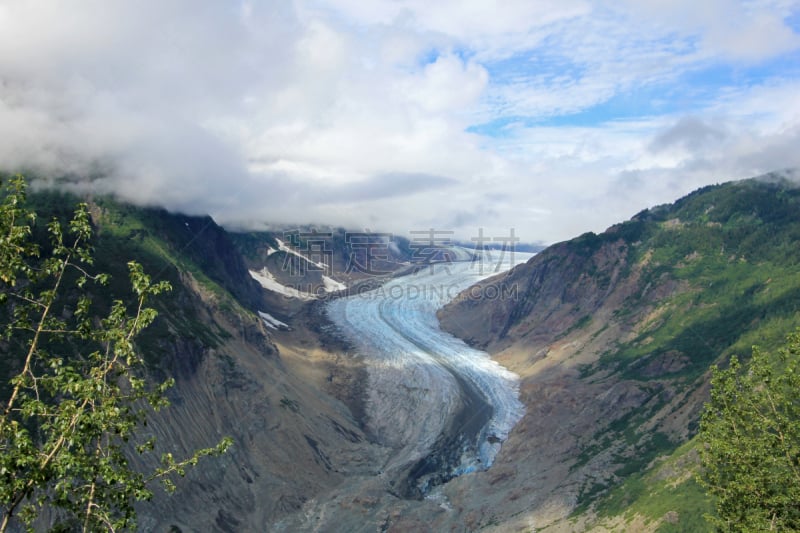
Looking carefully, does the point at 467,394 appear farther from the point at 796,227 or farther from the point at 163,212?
the point at 163,212

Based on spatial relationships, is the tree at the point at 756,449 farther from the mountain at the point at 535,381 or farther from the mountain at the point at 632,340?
the mountain at the point at 535,381

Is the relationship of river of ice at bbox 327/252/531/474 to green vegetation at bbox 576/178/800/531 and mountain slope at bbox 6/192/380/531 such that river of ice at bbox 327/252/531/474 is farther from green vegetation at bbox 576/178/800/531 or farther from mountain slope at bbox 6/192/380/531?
green vegetation at bbox 576/178/800/531

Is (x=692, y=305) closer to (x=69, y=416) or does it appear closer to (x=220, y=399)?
(x=220, y=399)

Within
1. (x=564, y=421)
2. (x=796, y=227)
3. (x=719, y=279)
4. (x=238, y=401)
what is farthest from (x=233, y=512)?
(x=796, y=227)

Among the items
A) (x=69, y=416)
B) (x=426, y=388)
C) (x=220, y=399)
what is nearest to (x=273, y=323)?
(x=426, y=388)

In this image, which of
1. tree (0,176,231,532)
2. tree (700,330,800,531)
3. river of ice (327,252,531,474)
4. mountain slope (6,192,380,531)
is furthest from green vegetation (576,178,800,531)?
tree (0,176,231,532)
